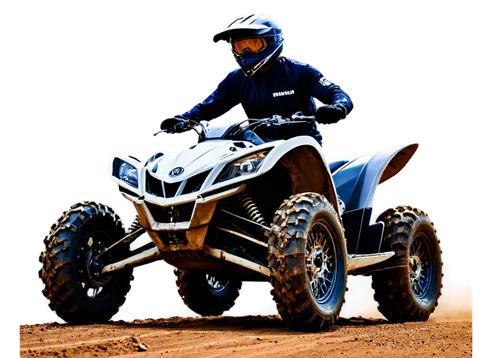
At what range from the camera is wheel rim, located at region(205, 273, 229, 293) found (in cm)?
1071

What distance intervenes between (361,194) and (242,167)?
2.06 meters

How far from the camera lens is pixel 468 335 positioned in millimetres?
8461

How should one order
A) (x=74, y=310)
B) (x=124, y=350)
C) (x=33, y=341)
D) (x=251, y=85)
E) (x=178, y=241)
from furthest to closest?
(x=251, y=85), (x=74, y=310), (x=178, y=241), (x=33, y=341), (x=124, y=350)

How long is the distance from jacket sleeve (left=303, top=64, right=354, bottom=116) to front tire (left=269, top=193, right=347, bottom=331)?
1332mm

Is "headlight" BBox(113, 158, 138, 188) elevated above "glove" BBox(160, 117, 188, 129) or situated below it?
below

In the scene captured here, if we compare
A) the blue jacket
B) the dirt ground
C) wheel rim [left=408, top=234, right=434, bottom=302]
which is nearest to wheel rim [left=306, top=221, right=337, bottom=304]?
the dirt ground

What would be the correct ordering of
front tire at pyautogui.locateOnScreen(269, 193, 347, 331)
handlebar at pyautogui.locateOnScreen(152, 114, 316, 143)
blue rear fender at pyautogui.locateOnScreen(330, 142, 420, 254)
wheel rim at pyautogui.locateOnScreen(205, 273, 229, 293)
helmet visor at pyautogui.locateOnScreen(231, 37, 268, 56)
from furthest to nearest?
1. wheel rim at pyautogui.locateOnScreen(205, 273, 229, 293)
2. blue rear fender at pyautogui.locateOnScreen(330, 142, 420, 254)
3. helmet visor at pyautogui.locateOnScreen(231, 37, 268, 56)
4. handlebar at pyautogui.locateOnScreen(152, 114, 316, 143)
5. front tire at pyautogui.locateOnScreen(269, 193, 347, 331)

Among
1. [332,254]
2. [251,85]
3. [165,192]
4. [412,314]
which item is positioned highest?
[251,85]

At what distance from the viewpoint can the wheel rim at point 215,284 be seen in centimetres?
1071

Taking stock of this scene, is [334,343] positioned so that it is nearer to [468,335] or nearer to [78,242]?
[468,335]

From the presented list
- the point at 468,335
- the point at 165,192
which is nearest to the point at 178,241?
the point at 165,192

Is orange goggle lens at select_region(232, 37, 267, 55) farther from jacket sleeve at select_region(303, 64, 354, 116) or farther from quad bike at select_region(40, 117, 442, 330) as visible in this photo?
quad bike at select_region(40, 117, 442, 330)

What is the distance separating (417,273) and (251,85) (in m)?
2.89

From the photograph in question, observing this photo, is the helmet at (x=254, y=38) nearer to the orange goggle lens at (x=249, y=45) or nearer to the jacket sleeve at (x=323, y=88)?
the orange goggle lens at (x=249, y=45)
